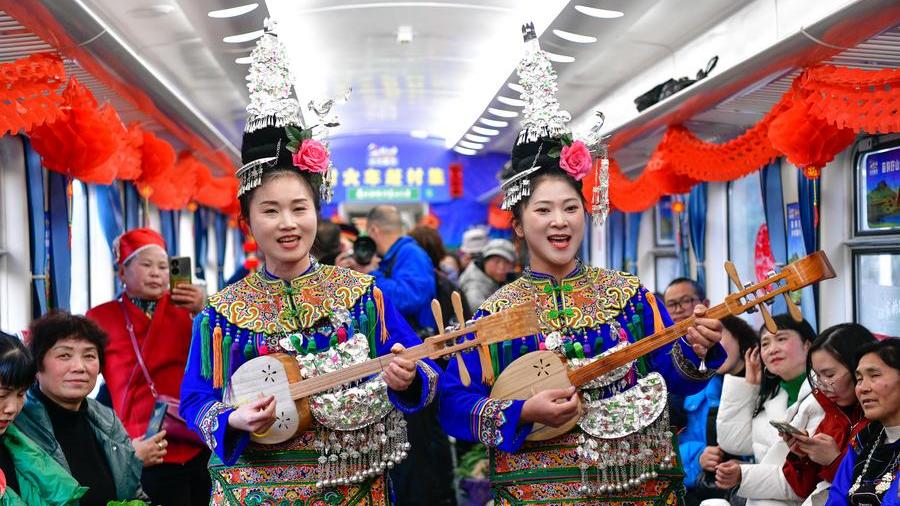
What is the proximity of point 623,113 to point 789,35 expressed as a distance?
4.59 metres

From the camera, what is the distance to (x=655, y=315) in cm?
320

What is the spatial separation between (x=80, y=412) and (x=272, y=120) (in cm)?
161

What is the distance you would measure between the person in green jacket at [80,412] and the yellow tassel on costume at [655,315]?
2.19 metres

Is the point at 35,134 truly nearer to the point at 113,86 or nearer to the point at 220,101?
the point at 113,86

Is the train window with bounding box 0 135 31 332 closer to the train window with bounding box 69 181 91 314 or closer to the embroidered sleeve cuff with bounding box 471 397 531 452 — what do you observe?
the train window with bounding box 69 181 91 314

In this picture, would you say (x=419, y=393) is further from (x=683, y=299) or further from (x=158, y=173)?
(x=158, y=173)

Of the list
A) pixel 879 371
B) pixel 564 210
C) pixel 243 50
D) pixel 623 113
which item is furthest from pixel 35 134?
pixel 623 113

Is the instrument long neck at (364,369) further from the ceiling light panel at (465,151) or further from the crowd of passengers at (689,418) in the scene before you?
Result: the ceiling light panel at (465,151)

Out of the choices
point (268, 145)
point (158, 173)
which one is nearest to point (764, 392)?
point (268, 145)

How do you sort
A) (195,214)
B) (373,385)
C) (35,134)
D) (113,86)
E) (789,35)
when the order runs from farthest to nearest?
(195,214) → (113,86) → (35,134) → (789,35) → (373,385)

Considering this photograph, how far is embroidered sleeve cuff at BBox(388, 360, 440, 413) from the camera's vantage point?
2.96 m

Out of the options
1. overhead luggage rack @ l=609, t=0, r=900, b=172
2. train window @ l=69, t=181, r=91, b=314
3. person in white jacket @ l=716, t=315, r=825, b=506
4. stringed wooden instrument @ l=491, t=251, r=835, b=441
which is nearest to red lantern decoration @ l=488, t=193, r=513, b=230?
overhead luggage rack @ l=609, t=0, r=900, b=172

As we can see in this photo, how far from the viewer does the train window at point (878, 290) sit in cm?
596

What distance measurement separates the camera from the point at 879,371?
3.31 metres
